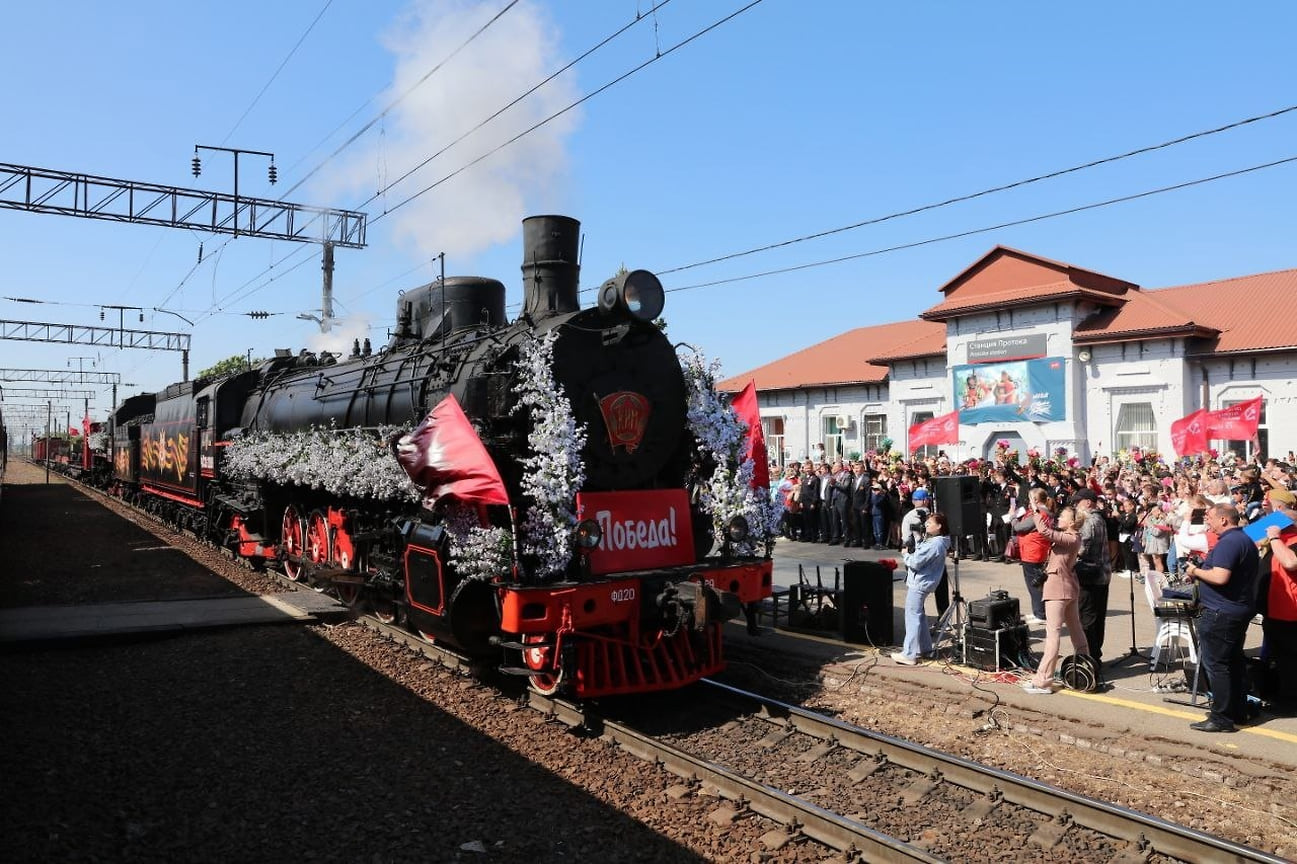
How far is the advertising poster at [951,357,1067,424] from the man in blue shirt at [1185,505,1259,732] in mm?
19564

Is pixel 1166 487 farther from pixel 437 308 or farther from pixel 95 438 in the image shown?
pixel 95 438

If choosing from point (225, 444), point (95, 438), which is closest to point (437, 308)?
point (225, 444)

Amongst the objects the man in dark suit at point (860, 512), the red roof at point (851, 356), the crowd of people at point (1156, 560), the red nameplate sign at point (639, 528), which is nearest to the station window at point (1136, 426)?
the red roof at point (851, 356)

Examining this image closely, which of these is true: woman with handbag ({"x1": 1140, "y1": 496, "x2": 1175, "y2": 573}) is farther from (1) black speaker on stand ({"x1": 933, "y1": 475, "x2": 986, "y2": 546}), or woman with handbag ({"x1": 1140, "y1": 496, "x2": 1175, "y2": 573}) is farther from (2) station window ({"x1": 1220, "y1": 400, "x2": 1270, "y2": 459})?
(2) station window ({"x1": 1220, "y1": 400, "x2": 1270, "y2": 459})

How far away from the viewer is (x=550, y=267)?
824 cm

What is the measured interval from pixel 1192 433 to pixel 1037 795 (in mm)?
14856

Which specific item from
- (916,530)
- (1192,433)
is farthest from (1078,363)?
(916,530)

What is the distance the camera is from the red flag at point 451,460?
6.38m

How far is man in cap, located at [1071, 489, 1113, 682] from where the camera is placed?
25.4 feet

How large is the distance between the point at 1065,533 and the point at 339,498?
7476 mm

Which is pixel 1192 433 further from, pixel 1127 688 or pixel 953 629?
pixel 1127 688

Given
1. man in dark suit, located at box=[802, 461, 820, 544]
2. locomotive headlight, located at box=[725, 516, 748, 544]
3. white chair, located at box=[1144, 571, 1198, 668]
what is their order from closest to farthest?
white chair, located at box=[1144, 571, 1198, 668] < locomotive headlight, located at box=[725, 516, 748, 544] < man in dark suit, located at box=[802, 461, 820, 544]

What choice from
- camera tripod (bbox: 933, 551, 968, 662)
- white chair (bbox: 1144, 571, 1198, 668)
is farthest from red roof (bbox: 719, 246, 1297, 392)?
camera tripod (bbox: 933, 551, 968, 662)

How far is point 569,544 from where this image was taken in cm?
656
